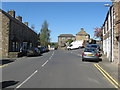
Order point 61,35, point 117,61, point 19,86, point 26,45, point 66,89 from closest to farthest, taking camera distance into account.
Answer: point 66,89
point 19,86
point 117,61
point 26,45
point 61,35

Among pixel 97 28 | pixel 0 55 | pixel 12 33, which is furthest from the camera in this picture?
pixel 97 28

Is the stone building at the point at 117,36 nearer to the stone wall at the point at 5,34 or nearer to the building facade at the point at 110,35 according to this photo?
the building facade at the point at 110,35

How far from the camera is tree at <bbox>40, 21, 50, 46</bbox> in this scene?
82.3m

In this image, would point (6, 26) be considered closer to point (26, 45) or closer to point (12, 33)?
point (12, 33)

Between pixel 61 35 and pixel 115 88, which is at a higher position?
pixel 61 35

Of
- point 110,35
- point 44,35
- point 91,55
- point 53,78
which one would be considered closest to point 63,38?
point 44,35

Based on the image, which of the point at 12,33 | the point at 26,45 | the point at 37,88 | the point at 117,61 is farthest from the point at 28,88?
the point at 26,45

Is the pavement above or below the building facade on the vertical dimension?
below

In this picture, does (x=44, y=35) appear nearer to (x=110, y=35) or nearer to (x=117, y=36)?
(x=110, y=35)

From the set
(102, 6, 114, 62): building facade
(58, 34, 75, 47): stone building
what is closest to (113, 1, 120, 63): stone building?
(102, 6, 114, 62): building facade

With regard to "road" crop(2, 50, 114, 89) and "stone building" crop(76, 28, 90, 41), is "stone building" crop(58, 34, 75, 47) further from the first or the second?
"road" crop(2, 50, 114, 89)

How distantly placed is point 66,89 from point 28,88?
163 centimetres

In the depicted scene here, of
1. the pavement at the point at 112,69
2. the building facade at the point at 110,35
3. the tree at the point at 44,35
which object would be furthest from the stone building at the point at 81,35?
the pavement at the point at 112,69

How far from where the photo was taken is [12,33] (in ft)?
93.8
